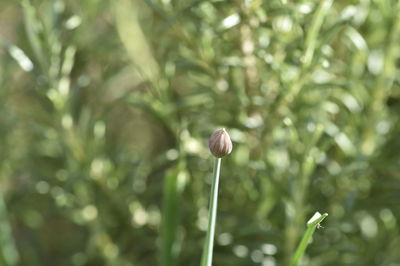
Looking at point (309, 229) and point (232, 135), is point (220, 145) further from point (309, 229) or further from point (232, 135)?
point (232, 135)

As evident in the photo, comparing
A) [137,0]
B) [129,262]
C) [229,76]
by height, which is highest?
[137,0]

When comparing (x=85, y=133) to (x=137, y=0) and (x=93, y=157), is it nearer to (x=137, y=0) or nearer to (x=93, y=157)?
(x=93, y=157)

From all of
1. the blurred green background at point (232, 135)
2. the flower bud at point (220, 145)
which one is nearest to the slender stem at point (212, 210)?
the flower bud at point (220, 145)

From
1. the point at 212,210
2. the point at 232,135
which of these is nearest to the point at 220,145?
the point at 212,210

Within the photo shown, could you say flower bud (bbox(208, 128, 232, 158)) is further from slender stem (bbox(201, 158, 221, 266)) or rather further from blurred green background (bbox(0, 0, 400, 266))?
blurred green background (bbox(0, 0, 400, 266))

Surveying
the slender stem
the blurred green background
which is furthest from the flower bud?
the blurred green background

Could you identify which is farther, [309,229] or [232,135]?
[232,135]

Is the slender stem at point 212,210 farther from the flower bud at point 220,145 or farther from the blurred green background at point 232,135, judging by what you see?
the blurred green background at point 232,135

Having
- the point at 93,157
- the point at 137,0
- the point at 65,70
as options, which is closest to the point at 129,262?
the point at 93,157
